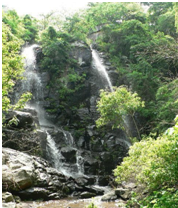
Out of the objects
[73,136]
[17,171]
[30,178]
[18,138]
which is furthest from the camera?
[73,136]

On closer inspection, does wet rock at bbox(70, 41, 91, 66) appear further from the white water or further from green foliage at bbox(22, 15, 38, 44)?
the white water

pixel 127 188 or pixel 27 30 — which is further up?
pixel 27 30

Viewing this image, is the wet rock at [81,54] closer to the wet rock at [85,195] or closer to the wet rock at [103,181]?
the wet rock at [103,181]

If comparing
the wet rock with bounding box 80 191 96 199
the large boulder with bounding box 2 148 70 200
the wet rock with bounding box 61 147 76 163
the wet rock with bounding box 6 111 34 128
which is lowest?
the wet rock with bounding box 80 191 96 199

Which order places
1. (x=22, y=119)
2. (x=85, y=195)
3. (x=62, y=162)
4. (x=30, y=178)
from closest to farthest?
(x=30, y=178) < (x=85, y=195) < (x=22, y=119) < (x=62, y=162)

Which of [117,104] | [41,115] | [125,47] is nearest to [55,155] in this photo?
[41,115]

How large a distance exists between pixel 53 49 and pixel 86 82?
4661 millimetres

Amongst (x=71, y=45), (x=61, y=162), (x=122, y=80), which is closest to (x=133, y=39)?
(x=122, y=80)

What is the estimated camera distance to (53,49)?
21969 millimetres

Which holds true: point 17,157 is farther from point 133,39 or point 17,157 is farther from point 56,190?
point 133,39

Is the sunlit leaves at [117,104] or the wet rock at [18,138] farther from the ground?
the sunlit leaves at [117,104]

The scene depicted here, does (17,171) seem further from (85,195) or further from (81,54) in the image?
(81,54)

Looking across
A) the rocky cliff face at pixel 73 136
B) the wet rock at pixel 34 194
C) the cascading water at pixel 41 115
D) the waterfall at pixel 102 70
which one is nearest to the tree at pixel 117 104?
the rocky cliff face at pixel 73 136

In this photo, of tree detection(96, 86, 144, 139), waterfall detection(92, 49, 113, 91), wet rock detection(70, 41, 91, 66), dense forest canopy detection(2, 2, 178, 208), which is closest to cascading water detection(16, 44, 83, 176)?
dense forest canopy detection(2, 2, 178, 208)
